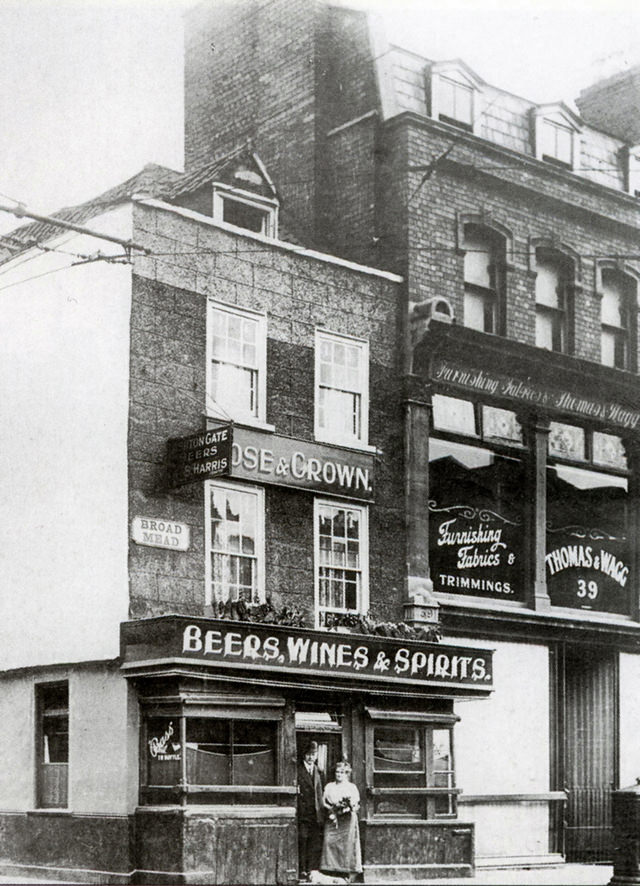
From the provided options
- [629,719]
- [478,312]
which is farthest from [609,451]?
[629,719]

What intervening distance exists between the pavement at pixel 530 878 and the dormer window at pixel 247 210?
10.2 metres

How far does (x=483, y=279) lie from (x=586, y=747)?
8500 mm

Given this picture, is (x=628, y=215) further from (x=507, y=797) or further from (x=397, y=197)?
(x=507, y=797)

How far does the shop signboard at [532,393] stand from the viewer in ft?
73.3

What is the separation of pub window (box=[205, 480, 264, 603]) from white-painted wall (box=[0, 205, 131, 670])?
1.51 meters

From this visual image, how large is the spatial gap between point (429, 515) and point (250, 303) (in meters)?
4.71

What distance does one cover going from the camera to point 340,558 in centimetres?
2061

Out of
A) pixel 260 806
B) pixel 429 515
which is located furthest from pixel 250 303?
pixel 260 806

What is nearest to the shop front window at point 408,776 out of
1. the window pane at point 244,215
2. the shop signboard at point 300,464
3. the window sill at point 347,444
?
the shop signboard at point 300,464

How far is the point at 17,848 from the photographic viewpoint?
18906mm

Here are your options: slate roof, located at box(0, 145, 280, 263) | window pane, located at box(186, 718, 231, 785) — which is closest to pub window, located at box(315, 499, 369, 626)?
window pane, located at box(186, 718, 231, 785)

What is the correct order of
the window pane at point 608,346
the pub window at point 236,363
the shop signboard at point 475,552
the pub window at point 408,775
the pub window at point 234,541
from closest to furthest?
1. the pub window at point 234,541
2. the pub window at point 408,775
3. the pub window at point 236,363
4. the shop signboard at point 475,552
5. the window pane at point 608,346

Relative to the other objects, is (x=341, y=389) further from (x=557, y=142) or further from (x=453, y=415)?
(x=557, y=142)

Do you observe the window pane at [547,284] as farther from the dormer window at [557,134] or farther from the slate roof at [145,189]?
the slate roof at [145,189]
